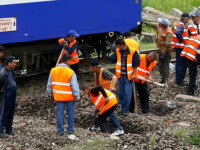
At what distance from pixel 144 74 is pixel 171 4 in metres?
12.4

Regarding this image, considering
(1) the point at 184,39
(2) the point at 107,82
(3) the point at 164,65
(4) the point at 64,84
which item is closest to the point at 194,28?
(1) the point at 184,39

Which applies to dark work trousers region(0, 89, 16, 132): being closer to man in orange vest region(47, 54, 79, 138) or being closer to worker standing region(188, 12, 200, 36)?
man in orange vest region(47, 54, 79, 138)

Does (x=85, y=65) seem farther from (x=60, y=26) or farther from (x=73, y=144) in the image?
(x=73, y=144)

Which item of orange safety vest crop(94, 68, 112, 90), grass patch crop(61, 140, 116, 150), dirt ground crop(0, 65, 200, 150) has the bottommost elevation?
dirt ground crop(0, 65, 200, 150)

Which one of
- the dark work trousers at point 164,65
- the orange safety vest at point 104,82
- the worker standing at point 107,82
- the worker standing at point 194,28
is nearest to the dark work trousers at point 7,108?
the worker standing at point 107,82

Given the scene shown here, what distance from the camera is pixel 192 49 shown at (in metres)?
12.9

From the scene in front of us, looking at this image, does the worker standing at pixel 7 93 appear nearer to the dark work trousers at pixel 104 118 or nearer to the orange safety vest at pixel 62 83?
the orange safety vest at pixel 62 83

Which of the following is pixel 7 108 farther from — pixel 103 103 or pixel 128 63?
pixel 128 63

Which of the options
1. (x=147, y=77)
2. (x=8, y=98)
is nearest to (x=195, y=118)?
(x=147, y=77)

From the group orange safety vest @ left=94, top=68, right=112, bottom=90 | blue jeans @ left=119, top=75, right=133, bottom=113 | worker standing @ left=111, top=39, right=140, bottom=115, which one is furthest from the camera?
blue jeans @ left=119, top=75, right=133, bottom=113

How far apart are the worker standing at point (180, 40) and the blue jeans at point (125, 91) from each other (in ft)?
10.2

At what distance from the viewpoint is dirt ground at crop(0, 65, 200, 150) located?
9094 mm

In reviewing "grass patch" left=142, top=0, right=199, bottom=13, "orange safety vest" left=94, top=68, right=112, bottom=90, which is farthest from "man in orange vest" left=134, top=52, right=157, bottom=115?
"grass patch" left=142, top=0, right=199, bottom=13

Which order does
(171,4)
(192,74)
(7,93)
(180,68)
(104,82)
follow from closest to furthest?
(7,93), (104,82), (192,74), (180,68), (171,4)
